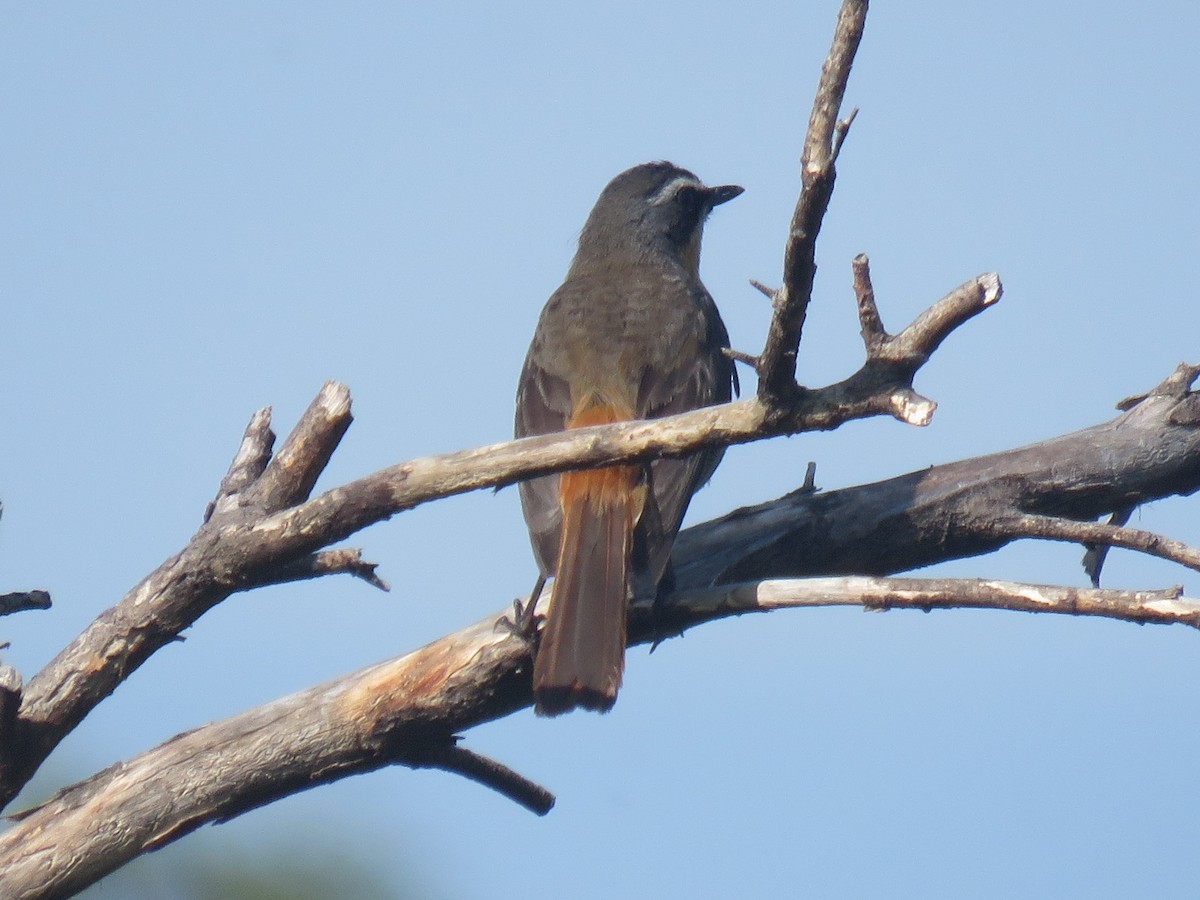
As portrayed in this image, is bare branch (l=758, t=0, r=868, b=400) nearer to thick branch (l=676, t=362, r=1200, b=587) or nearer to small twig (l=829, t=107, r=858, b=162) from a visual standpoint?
small twig (l=829, t=107, r=858, b=162)

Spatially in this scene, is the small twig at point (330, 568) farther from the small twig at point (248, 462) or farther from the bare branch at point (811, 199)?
the bare branch at point (811, 199)

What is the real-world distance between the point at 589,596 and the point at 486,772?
82cm

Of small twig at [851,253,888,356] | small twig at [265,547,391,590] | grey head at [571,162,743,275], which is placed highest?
grey head at [571,162,743,275]

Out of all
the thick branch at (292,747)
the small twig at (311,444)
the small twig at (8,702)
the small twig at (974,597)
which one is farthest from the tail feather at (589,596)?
the small twig at (8,702)

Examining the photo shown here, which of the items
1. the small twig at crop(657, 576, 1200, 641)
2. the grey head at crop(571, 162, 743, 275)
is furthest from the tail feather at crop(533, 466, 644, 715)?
the grey head at crop(571, 162, 743, 275)

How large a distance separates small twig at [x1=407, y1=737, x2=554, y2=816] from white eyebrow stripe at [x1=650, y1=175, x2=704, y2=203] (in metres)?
3.70

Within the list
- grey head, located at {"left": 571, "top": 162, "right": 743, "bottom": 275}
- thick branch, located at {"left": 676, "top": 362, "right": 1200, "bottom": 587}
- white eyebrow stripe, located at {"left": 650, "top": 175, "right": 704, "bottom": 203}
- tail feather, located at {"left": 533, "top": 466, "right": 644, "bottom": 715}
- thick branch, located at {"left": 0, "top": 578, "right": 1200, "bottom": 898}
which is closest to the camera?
thick branch, located at {"left": 0, "top": 578, "right": 1200, "bottom": 898}

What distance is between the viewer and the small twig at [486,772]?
5039 mm

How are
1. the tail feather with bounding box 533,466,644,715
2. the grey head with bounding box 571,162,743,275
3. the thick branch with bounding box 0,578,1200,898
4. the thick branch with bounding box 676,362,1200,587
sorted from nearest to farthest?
the thick branch with bounding box 0,578,1200,898 < the tail feather with bounding box 533,466,644,715 < the thick branch with bounding box 676,362,1200,587 < the grey head with bounding box 571,162,743,275

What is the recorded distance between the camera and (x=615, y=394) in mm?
5941

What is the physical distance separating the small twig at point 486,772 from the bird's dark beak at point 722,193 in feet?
13.3

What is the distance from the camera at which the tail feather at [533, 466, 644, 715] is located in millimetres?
4629

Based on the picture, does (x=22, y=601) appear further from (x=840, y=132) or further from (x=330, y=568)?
(x=840, y=132)

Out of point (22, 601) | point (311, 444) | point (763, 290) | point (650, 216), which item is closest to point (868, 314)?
point (763, 290)
